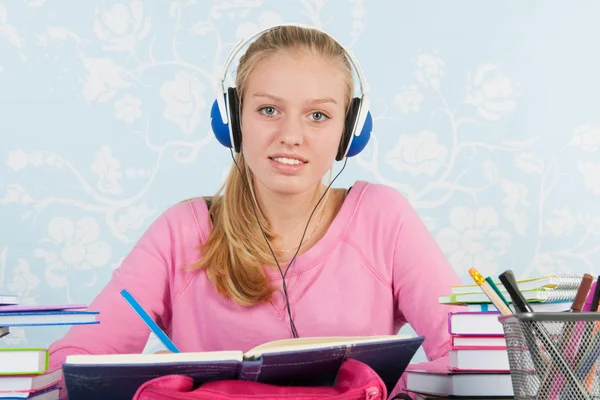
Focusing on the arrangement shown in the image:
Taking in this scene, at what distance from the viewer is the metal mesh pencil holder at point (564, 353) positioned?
68 cm

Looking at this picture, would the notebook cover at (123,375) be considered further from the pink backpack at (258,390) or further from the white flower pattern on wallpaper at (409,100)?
the white flower pattern on wallpaper at (409,100)

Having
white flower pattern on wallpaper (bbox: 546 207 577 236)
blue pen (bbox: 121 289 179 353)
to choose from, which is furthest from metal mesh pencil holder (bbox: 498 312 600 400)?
Answer: white flower pattern on wallpaper (bbox: 546 207 577 236)

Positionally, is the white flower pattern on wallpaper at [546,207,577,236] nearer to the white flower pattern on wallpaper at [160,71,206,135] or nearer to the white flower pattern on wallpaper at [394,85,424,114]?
the white flower pattern on wallpaper at [394,85,424,114]

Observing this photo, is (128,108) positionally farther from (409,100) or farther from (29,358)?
(29,358)

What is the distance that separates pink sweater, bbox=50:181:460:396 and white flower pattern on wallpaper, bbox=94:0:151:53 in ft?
4.28

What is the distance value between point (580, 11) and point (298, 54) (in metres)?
1.74

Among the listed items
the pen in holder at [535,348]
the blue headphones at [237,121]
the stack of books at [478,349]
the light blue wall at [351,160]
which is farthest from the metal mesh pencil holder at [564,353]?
the light blue wall at [351,160]

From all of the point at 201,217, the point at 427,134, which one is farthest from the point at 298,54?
the point at 427,134

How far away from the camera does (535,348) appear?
697mm

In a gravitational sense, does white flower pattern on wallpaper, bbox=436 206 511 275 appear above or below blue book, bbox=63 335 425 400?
below

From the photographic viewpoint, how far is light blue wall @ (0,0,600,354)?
2.68 m

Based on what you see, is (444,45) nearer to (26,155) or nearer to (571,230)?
(571,230)

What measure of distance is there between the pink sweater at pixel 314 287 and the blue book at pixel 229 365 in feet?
1.96

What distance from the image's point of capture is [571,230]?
9.32ft
